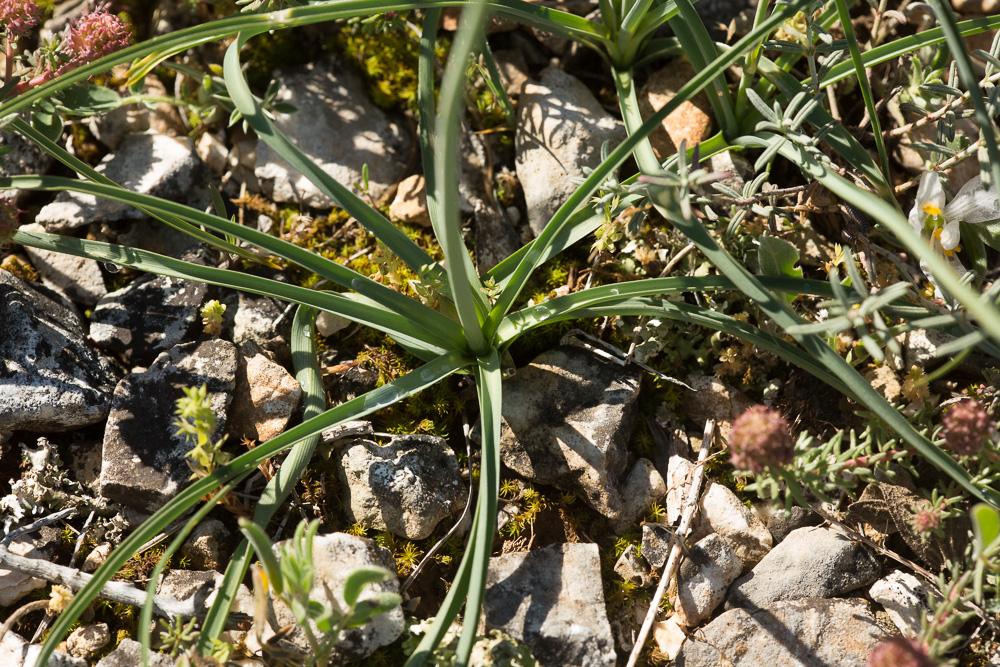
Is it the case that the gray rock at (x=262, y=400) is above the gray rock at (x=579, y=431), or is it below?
above

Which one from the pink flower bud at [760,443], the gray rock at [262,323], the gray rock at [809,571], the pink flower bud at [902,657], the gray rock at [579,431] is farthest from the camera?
the gray rock at [262,323]

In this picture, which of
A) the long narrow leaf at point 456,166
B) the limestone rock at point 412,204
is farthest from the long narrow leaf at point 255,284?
the limestone rock at point 412,204

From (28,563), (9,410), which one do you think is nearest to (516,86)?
(9,410)

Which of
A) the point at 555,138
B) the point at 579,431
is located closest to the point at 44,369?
the point at 579,431

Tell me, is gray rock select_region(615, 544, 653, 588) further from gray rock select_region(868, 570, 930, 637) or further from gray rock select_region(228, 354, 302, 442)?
gray rock select_region(228, 354, 302, 442)

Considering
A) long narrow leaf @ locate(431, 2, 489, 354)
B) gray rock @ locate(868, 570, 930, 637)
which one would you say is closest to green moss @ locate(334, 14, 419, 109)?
long narrow leaf @ locate(431, 2, 489, 354)

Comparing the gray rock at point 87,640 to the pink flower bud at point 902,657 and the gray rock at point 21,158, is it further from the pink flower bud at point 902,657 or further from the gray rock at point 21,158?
the pink flower bud at point 902,657

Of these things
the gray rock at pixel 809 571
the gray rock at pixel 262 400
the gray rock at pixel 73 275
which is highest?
the gray rock at pixel 73 275
